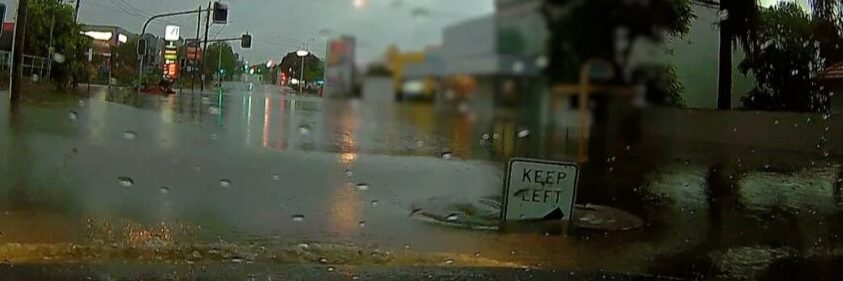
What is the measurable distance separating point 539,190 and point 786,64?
A: 471 cm

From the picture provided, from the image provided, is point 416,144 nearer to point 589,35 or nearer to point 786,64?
point 589,35

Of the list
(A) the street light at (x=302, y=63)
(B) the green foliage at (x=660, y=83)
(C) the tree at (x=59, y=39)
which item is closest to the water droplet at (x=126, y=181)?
(C) the tree at (x=59, y=39)

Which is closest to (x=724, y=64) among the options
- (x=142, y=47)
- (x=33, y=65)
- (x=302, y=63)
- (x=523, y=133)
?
(x=523, y=133)

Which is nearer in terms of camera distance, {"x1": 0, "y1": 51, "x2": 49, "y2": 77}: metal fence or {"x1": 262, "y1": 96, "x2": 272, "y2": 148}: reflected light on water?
{"x1": 0, "y1": 51, "x2": 49, "y2": 77}: metal fence

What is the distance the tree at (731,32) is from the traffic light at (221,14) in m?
3.55

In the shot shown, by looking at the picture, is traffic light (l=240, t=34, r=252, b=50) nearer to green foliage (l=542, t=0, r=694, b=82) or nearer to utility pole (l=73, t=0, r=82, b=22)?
utility pole (l=73, t=0, r=82, b=22)

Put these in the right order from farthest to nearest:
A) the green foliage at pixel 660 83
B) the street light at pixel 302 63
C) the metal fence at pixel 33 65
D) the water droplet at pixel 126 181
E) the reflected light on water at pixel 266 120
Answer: the water droplet at pixel 126 181 → the reflected light on water at pixel 266 120 → the metal fence at pixel 33 65 → the street light at pixel 302 63 → the green foliage at pixel 660 83

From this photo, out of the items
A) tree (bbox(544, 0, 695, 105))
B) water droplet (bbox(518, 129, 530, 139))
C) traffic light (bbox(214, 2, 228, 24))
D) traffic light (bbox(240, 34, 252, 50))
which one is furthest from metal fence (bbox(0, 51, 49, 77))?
tree (bbox(544, 0, 695, 105))

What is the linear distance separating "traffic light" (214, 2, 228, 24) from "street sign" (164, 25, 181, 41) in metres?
0.32

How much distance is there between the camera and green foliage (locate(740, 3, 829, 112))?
9164 millimetres

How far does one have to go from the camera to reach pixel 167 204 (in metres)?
8.47

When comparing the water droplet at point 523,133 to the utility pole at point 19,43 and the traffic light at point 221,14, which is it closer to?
the traffic light at point 221,14

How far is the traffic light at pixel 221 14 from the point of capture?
22.3 feet

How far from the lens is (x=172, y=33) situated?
6953mm
